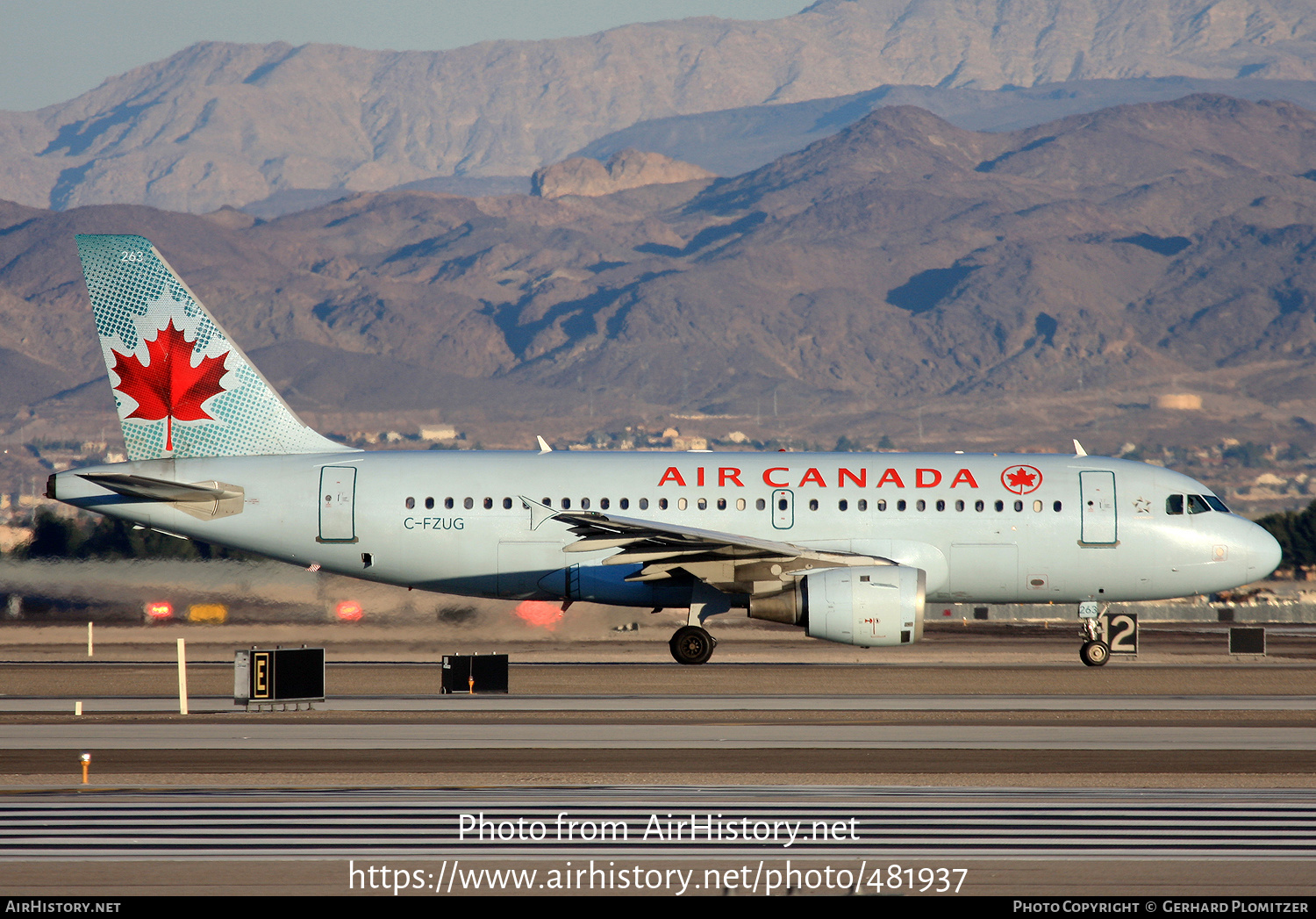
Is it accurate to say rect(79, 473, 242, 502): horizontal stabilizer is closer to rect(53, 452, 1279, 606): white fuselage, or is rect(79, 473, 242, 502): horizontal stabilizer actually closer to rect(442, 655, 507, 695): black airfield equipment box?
rect(53, 452, 1279, 606): white fuselage

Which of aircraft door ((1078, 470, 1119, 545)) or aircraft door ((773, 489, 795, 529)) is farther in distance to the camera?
aircraft door ((1078, 470, 1119, 545))

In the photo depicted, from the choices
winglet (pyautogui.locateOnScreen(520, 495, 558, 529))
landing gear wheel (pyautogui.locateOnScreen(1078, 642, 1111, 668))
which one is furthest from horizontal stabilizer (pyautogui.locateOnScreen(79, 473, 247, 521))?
landing gear wheel (pyautogui.locateOnScreen(1078, 642, 1111, 668))

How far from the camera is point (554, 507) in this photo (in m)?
34.2

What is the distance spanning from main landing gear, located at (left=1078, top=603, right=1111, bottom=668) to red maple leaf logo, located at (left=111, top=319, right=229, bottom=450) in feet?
65.6

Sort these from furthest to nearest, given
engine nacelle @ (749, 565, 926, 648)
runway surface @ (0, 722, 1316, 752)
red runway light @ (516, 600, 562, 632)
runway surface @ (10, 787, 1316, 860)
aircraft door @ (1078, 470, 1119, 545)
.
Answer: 1. red runway light @ (516, 600, 562, 632)
2. aircraft door @ (1078, 470, 1119, 545)
3. engine nacelle @ (749, 565, 926, 648)
4. runway surface @ (0, 722, 1316, 752)
5. runway surface @ (10, 787, 1316, 860)

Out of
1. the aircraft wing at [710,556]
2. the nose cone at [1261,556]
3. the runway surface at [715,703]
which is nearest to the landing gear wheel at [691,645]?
the aircraft wing at [710,556]

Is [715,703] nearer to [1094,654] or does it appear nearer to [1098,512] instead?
[1098,512]

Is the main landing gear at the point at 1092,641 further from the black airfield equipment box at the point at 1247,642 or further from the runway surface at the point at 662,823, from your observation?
the runway surface at the point at 662,823

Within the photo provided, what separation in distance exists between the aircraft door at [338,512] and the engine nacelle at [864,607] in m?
9.61

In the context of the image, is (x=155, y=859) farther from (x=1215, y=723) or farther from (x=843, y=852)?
(x=1215, y=723)

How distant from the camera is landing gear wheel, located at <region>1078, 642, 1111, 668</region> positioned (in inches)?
1417

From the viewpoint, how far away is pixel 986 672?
35.2 m

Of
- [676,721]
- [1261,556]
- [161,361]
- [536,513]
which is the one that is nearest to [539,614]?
[536,513]

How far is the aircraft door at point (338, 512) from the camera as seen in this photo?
1340 inches
